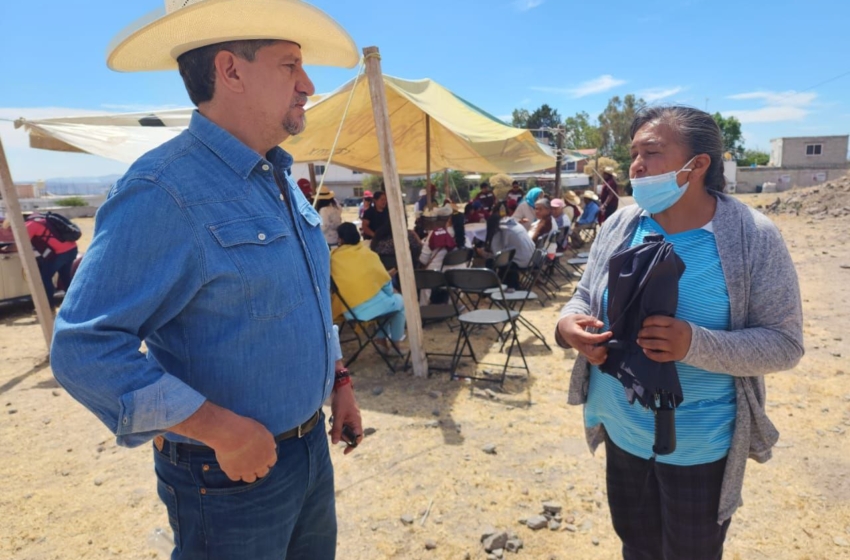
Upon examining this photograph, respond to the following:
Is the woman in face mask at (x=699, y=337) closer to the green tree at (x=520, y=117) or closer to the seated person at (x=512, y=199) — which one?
the seated person at (x=512, y=199)

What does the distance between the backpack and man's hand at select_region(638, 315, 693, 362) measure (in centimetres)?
773

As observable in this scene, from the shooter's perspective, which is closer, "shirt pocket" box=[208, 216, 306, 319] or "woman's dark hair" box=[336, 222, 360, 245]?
"shirt pocket" box=[208, 216, 306, 319]

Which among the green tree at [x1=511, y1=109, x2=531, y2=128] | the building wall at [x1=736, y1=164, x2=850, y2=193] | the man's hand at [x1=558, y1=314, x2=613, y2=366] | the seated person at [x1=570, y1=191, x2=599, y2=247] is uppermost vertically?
the green tree at [x1=511, y1=109, x2=531, y2=128]

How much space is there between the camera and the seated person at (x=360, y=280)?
4.90m

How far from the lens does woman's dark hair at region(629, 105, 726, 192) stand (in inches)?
61.9

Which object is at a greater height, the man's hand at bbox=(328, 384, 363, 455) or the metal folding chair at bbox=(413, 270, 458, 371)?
the man's hand at bbox=(328, 384, 363, 455)

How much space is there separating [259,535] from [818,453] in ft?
12.0

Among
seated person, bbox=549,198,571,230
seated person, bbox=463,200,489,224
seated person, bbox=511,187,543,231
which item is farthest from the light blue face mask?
seated person, bbox=463,200,489,224

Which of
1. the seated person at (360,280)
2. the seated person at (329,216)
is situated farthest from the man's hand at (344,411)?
the seated person at (329,216)

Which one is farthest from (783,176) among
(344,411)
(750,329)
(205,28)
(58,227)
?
(205,28)

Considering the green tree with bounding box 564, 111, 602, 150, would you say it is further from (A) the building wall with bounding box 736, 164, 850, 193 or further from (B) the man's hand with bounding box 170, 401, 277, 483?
(B) the man's hand with bounding box 170, 401, 277, 483

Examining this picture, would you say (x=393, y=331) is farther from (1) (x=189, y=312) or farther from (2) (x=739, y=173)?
(2) (x=739, y=173)

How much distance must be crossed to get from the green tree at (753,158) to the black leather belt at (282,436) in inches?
3351

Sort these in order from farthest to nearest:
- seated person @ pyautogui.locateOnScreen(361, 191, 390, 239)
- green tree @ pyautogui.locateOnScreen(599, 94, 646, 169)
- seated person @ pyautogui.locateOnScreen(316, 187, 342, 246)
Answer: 1. green tree @ pyautogui.locateOnScreen(599, 94, 646, 169)
2. seated person @ pyautogui.locateOnScreen(361, 191, 390, 239)
3. seated person @ pyautogui.locateOnScreen(316, 187, 342, 246)
